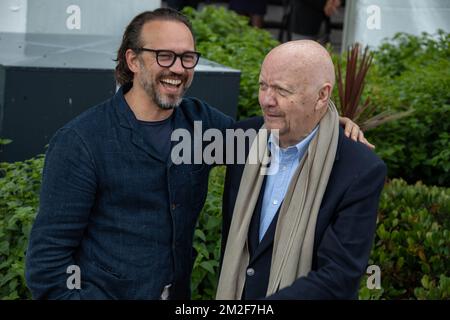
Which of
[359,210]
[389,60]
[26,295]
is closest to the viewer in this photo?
[359,210]

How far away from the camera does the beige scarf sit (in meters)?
3.10

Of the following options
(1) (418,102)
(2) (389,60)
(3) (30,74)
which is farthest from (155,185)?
(2) (389,60)

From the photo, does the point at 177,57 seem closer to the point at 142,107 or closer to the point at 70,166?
the point at 142,107

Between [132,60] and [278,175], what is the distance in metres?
0.67

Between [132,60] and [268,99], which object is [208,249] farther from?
[268,99]

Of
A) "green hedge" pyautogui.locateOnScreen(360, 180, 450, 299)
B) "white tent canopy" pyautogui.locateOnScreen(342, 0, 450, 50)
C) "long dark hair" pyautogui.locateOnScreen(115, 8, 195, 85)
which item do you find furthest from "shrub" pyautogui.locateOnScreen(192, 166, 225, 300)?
"white tent canopy" pyautogui.locateOnScreen(342, 0, 450, 50)

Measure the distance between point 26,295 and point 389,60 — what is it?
4.74 meters

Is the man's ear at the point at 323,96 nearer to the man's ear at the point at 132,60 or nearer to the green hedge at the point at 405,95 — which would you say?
the man's ear at the point at 132,60

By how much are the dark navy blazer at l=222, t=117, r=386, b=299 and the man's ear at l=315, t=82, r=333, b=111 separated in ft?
0.43

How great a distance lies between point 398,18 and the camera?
8766 mm

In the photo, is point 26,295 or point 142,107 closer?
point 142,107
